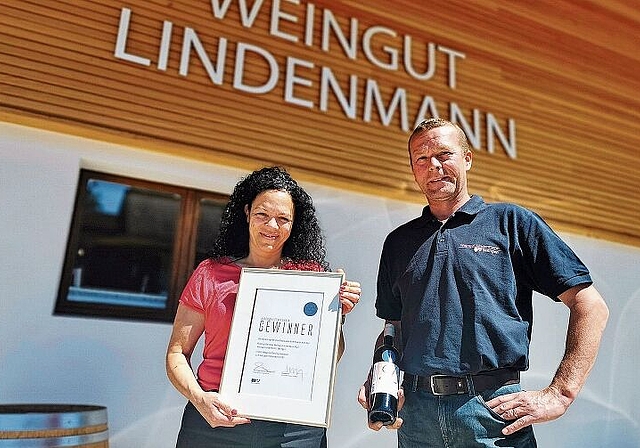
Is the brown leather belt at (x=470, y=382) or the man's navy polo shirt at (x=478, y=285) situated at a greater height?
the man's navy polo shirt at (x=478, y=285)

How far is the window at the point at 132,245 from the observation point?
2.93 m

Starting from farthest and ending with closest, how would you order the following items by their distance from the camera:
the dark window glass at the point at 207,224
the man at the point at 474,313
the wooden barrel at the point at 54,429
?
the dark window glass at the point at 207,224 → the wooden barrel at the point at 54,429 → the man at the point at 474,313

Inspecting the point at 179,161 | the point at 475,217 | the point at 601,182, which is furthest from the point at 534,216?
the point at 601,182

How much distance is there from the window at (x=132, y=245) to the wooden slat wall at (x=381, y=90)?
373 millimetres

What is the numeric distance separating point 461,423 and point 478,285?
1.37 ft

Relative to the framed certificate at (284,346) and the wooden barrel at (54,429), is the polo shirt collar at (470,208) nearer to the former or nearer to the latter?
the framed certificate at (284,346)

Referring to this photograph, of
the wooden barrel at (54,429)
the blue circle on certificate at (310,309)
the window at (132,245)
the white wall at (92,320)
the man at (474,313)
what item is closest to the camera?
the man at (474,313)

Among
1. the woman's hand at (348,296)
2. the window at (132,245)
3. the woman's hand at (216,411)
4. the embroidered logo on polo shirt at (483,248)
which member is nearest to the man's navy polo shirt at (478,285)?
the embroidered logo on polo shirt at (483,248)

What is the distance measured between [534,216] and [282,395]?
3.31 ft

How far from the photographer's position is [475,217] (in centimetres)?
159

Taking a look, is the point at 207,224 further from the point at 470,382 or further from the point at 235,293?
the point at 470,382

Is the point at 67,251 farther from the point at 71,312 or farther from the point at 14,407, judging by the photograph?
the point at 14,407

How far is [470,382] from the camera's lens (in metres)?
1.39

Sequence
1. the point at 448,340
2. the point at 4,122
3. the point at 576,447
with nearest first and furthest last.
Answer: the point at 448,340 → the point at 4,122 → the point at 576,447
